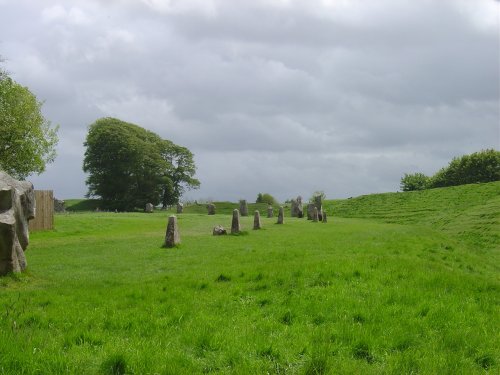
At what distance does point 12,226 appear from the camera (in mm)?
15703

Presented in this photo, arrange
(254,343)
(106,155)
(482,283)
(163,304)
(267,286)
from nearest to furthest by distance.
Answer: (254,343)
(163,304)
(267,286)
(482,283)
(106,155)

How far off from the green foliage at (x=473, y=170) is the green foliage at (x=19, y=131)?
2956 inches

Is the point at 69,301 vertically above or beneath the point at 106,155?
beneath

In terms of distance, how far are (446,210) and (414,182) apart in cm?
4918

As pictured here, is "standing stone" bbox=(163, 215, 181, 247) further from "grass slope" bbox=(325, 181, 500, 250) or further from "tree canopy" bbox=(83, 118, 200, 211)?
"tree canopy" bbox=(83, 118, 200, 211)

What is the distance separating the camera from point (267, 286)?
Answer: 13.6 metres

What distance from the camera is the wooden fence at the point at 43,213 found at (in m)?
36.7

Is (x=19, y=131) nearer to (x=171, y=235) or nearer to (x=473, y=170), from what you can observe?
(x=171, y=235)

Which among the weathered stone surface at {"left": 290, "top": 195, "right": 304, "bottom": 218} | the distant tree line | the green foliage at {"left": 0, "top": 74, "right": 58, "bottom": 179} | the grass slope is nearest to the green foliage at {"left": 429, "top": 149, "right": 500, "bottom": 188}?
the distant tree line

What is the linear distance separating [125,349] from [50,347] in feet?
4.04

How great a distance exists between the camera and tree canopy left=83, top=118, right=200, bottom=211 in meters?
80.5

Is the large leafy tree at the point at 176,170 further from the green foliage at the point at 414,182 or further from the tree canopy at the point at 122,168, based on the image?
the green foliage at the point at 414,182

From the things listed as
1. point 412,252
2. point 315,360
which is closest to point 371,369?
point 315,360

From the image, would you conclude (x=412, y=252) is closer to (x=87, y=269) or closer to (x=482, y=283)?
(x=482, y=283)
